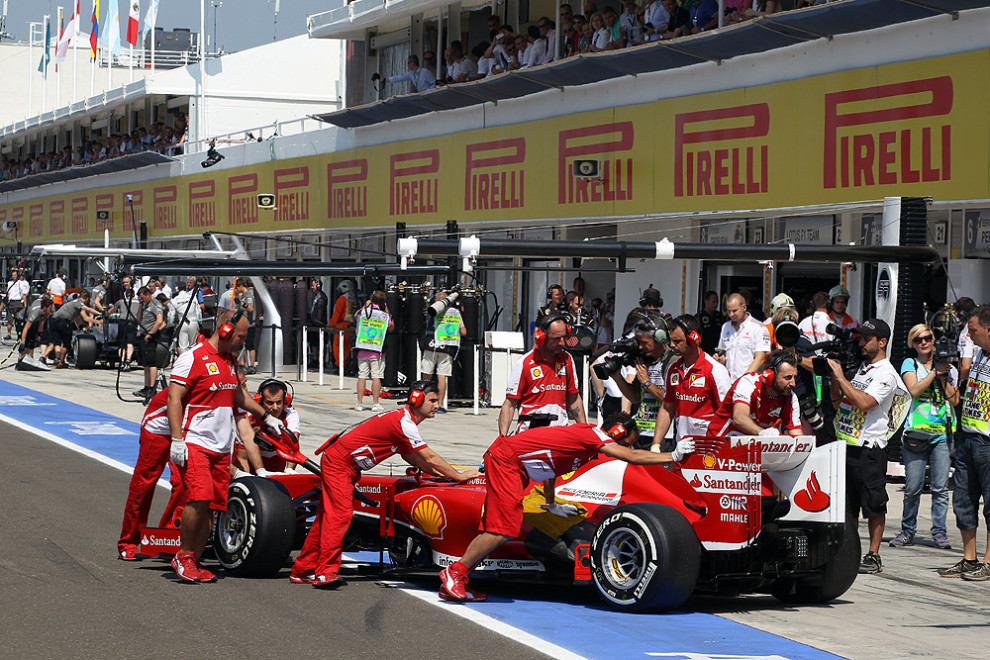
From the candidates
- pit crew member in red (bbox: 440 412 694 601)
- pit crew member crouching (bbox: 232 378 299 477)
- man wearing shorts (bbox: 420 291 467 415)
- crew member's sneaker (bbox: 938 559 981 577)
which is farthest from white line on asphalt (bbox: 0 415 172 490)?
crew member's sneaker (bbox: 938 559 981 577)

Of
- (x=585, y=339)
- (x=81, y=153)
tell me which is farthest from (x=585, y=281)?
(x=81, y=153)

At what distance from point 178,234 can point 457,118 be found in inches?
593

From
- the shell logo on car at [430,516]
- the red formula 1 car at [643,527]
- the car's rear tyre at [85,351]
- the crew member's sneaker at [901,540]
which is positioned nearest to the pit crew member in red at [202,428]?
the red formula 1 car at [643,527]

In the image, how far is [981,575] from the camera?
958 centimetres

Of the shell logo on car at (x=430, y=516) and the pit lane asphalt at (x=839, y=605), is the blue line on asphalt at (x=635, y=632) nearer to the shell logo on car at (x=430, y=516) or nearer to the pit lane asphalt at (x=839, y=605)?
the pit lane asphalt at (x=839, y=605)

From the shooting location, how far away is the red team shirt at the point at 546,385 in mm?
10523

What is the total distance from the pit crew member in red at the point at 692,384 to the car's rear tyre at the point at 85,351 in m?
21.0

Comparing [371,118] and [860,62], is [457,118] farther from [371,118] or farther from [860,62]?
[860,62]

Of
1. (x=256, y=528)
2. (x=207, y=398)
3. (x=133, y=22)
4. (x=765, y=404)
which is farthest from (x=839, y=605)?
(x=133, y=22)

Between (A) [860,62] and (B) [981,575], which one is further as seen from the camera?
(A) [860,62]

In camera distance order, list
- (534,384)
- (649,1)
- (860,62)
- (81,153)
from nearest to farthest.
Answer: (534,384), (860,62), (649,1), (81,153)

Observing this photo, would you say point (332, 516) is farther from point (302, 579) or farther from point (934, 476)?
point (934, 476)

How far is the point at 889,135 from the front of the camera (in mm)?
15289

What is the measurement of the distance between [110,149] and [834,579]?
43314 millimetres
